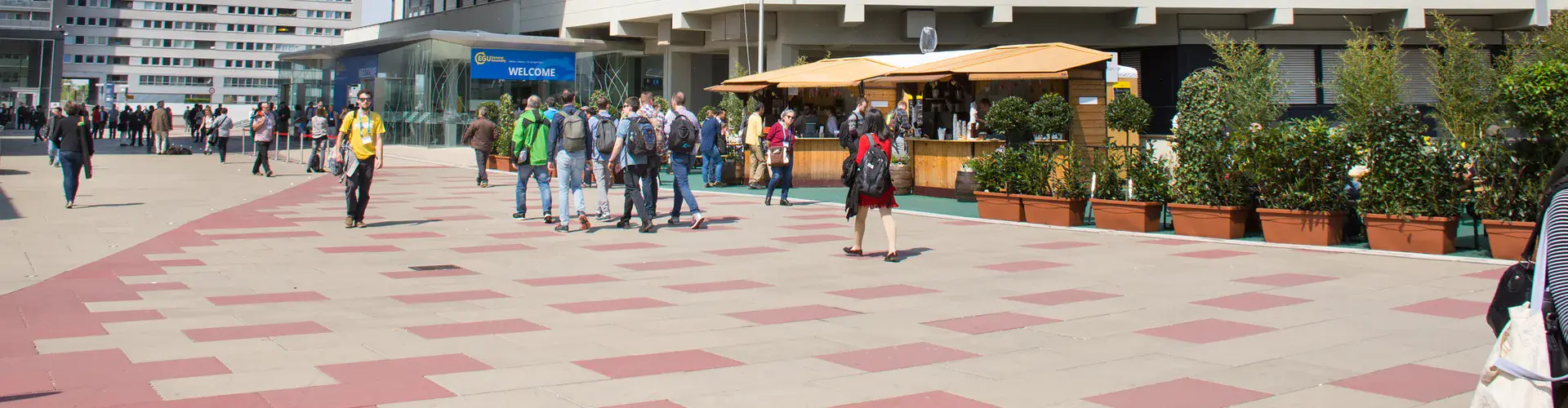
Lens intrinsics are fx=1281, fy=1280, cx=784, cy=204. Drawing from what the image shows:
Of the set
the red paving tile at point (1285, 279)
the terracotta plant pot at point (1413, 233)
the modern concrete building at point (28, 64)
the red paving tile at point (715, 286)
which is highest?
the modern concrete building at point (28, 64)

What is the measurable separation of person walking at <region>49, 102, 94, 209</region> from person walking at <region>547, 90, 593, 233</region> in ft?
22.6

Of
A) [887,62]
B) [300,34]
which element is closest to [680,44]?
[887,62]

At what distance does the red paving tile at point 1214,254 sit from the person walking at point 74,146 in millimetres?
13105

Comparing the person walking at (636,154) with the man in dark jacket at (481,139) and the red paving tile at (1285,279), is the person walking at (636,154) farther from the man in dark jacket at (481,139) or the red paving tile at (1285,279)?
the man in dark jacket at (481,139)

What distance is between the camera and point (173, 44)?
122 metres

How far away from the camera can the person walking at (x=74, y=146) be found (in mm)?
15797

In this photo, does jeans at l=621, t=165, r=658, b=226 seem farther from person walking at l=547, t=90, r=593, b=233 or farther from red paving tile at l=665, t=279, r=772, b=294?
red paving tile at l=665, t=279, r=772, b=294

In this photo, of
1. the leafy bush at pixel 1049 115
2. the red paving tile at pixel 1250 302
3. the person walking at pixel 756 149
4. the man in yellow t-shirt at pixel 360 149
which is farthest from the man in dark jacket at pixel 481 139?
the red paving tile at pixel 1250 302

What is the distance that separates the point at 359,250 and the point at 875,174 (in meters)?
4.58

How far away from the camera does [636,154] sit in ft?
41.8

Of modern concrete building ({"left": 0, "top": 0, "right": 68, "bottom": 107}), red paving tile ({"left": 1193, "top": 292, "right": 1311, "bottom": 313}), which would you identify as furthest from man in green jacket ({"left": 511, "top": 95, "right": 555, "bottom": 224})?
modern concrete building ({"left": 0, "top": 0, "right": 68, "bottom": 107})

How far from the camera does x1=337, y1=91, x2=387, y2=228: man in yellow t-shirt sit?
13.0 metres

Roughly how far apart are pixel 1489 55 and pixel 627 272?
31411 millimetres

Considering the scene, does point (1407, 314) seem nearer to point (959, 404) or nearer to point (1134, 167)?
point (959, 404)
